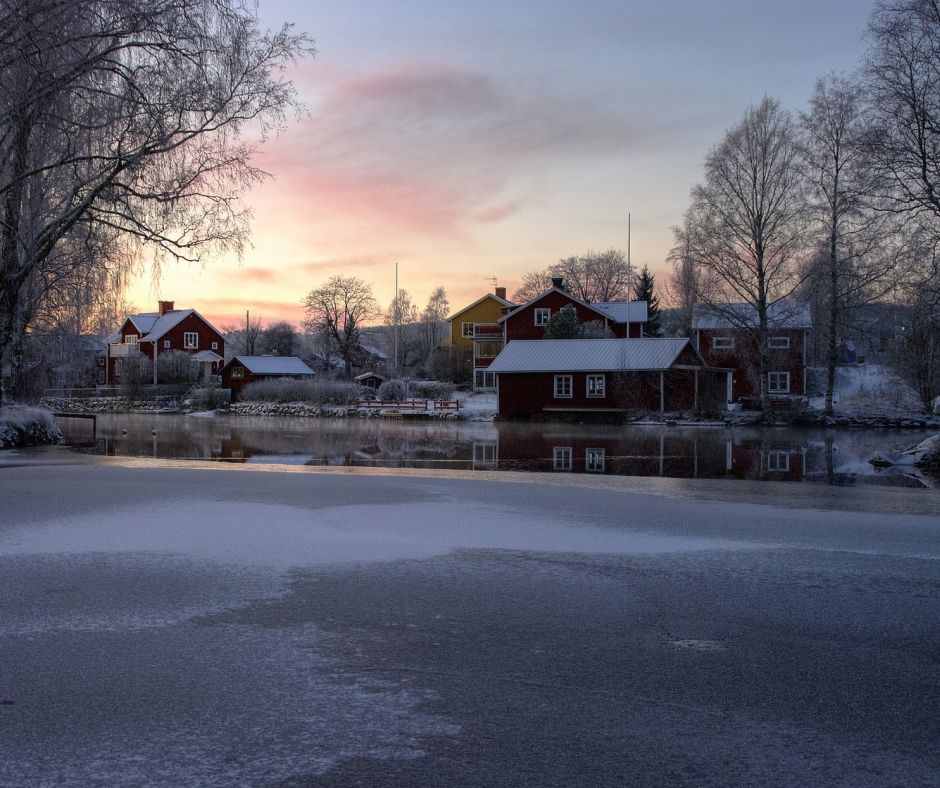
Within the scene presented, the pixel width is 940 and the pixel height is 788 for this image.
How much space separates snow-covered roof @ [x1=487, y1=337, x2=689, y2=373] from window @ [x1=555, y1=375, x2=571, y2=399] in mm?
625

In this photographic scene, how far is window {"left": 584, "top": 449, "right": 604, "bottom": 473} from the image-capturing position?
19.5 meters

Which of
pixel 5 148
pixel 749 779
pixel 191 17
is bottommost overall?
pixel 749 779

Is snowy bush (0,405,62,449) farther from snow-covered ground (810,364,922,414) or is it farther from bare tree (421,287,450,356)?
bare tree (421,287,450,356)

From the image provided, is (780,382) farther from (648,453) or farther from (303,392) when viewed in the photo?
(648,453)

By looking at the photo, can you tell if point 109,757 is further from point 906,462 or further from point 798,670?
point 906,462

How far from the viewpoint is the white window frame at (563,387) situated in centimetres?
4550

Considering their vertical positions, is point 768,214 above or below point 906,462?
above

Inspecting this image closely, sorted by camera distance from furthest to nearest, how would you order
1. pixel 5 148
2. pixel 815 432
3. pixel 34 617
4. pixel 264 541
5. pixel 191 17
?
1. pixel 815 432
2. pixel 5 148
3. pixel 191 17
4. pixel 264 541
5. pixel 34 617

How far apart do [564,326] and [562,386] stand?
10599 mm

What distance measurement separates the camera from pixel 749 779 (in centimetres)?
377

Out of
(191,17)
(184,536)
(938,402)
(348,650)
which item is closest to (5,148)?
(191,17)

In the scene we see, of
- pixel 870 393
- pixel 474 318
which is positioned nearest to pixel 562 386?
pixel 870 393

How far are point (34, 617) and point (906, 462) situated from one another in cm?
2029

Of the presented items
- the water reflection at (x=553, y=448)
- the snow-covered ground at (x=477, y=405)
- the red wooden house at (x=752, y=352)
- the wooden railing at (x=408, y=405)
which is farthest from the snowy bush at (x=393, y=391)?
the red wooden house at (x=752, y=352)
